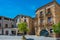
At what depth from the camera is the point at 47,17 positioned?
3925cm

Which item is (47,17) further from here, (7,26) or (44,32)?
(7,26)

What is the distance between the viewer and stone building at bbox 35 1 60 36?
123ft

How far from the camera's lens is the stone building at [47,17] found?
37.4m

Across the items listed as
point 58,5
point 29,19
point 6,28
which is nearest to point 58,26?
point 58,5

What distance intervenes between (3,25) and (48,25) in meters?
20.5

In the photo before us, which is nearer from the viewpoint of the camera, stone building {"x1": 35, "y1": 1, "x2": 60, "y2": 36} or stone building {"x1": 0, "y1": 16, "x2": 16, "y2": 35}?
stone building {"x1": 35, "y1": 1, "x2": 60, "y2": 36}

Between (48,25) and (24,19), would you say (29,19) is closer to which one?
(24,19)

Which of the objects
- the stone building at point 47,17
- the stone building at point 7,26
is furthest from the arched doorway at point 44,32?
the stone building at point 7,26

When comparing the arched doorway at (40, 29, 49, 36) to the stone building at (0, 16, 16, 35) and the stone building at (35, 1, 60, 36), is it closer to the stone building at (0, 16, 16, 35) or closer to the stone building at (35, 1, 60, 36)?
the stone building at (35, 1, 60, 36)

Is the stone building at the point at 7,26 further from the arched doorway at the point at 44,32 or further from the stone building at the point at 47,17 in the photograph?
the arched doorway at the point at 44,32

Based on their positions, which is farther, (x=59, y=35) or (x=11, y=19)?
(x=11, y=19)

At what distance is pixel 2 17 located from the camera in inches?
2101

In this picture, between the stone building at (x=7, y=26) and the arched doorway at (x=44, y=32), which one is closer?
the arched doorway at (x=44, y=32)

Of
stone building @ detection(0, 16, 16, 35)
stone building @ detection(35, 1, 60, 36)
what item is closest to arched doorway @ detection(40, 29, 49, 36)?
stone building @ detection(35, 1, 60, 36)
